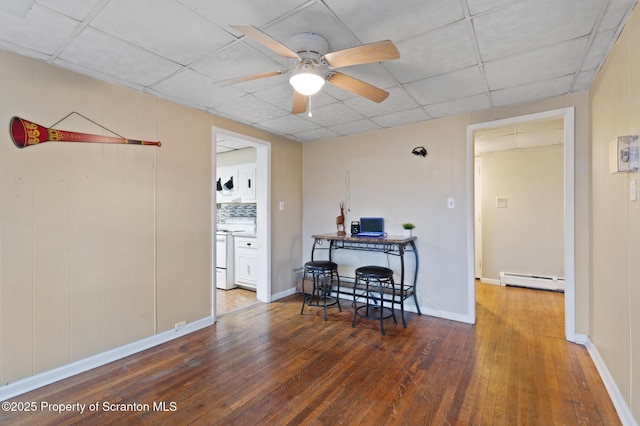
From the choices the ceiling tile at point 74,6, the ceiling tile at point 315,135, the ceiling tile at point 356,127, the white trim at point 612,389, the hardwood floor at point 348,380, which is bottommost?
the hardwood floor at point 348,380

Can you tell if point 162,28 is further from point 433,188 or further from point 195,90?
point 433,188

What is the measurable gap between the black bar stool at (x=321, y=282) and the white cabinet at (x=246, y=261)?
0.89 m

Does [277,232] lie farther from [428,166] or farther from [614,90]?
[614,90]

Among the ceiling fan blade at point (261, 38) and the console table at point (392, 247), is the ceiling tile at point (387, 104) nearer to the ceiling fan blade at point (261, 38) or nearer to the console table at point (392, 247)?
the ceiling fan blade at point (261, 38)

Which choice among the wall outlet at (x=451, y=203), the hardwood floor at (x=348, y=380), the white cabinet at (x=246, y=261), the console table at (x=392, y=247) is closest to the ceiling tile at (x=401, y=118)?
the wall outlet at (x=451, y=203)

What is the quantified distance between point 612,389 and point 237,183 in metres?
4.94

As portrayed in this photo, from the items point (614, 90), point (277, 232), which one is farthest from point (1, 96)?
point (614, 90)

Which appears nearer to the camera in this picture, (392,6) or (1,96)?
(392,6)

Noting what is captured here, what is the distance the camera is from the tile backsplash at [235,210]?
5348mm

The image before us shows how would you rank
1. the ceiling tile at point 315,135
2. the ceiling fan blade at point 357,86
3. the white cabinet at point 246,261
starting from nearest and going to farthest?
the ceiling fan blade at point 357,86 < the ceiling tile at point 315,135 < the white cabinet at point 246,261

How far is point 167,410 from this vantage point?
1.86 m

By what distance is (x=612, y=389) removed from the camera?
76.3 inches

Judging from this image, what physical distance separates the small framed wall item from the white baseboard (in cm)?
138

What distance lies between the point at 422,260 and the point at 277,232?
2.00m
